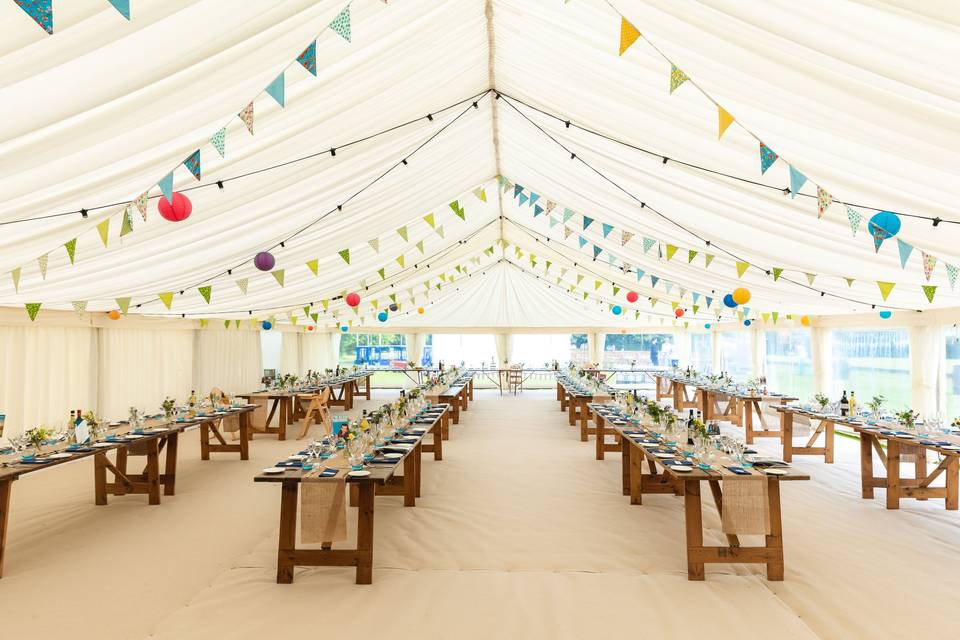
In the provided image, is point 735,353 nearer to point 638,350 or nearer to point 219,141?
point 638,350

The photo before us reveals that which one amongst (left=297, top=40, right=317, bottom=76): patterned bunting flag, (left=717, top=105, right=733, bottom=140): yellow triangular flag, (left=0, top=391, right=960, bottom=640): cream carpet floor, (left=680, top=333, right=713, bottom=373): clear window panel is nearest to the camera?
(left=297, top=40, right=317, bottom=76): patterned bunting flag

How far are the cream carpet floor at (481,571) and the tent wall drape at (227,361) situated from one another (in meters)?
6.16

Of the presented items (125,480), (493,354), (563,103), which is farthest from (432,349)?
(563,103)

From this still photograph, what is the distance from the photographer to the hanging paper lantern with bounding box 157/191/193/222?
3.52 meters

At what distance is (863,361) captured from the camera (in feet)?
40.0

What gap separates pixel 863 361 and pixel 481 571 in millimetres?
11185

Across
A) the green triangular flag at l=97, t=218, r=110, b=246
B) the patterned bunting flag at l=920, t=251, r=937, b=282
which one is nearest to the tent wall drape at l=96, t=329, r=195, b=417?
the green triangular flag at l=97, t=218, r=110, b=246

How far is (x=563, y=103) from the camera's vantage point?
471cm

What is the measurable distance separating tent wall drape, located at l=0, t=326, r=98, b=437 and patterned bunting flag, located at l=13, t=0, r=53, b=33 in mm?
8287

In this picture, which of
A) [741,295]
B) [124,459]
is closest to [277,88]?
[124,459]

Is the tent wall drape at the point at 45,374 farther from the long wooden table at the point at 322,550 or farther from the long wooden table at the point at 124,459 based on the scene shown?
the long wooden table at the point at 322,550

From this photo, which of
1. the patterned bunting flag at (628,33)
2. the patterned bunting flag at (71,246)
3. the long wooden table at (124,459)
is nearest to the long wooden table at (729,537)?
the patterned bunting flag at (628,33)

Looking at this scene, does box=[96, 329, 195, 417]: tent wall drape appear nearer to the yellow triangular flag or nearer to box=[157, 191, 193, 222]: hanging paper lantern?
box=[157, 191, 193, 222]: hanging paper lantern

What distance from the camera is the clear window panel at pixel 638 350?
70.0ft
